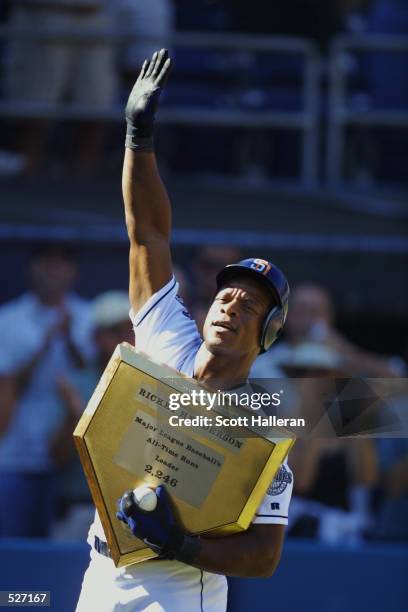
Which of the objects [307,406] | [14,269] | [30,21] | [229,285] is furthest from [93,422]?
[30,21]

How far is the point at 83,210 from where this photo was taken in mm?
7863

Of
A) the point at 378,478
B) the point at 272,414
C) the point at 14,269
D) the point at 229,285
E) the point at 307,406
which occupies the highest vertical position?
the point at 229,285

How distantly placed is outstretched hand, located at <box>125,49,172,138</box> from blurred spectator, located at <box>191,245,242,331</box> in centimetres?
268

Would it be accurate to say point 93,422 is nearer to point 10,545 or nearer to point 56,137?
point 10,545

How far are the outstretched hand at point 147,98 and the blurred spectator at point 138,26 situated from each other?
14.4ft

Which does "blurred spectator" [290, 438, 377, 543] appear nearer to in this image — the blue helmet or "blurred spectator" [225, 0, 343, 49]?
the blue helmet

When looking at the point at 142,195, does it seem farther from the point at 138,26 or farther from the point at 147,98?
the point at 138,26

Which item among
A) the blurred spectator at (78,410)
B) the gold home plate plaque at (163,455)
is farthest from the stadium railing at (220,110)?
the gold home plate plaque at (163,455)

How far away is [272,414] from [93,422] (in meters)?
0.54

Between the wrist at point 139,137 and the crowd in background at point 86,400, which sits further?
the crowd in background at point 86,400

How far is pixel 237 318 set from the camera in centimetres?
369

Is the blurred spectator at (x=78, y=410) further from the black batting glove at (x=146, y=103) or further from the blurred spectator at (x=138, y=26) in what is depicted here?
the black batting glove at (x=146, y=103)

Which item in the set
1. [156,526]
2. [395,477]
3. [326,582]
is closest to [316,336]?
[395,477]

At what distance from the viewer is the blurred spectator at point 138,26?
8258 millimetres
